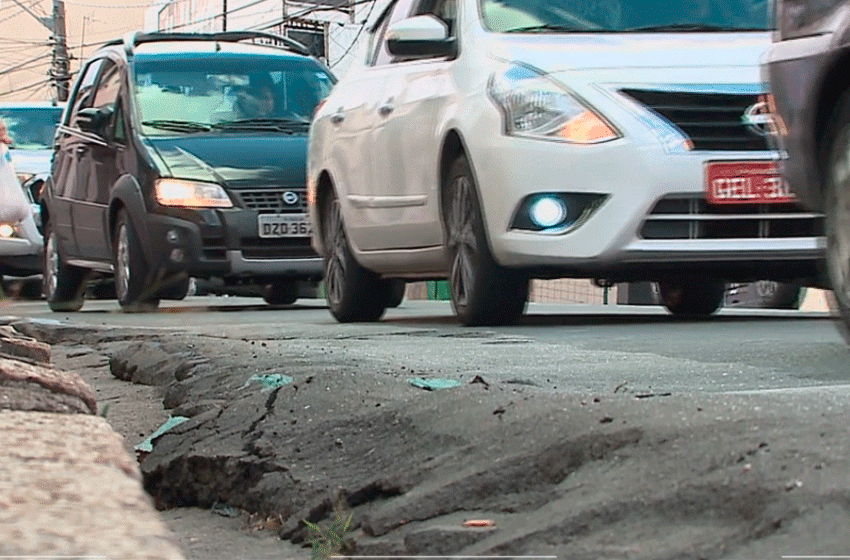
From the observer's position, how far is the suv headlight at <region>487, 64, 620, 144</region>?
648 cm

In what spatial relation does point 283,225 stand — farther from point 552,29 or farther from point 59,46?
point 59,46

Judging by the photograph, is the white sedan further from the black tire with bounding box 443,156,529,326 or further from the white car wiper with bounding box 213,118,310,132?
the white car wiper with bounding box 213,118,310,132

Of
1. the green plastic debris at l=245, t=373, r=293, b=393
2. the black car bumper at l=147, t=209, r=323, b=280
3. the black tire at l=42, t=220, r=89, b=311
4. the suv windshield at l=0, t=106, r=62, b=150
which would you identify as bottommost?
the black tire at l=42, t=220, r=89, b=311

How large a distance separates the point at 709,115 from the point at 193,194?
4473 mm

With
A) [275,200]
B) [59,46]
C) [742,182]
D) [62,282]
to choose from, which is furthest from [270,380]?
[59,46]

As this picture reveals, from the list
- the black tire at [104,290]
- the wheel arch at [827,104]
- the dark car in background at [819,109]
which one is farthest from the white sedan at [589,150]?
the black tire at [104,290]

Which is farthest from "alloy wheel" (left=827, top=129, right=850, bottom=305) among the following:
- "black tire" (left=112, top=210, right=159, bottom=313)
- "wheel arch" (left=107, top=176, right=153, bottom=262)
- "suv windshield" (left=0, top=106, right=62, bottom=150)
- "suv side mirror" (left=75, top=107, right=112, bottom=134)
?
"suv windshield" (left=0, top=106, right=62, bottom=150)

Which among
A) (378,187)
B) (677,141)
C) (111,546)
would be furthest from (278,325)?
(111,546)

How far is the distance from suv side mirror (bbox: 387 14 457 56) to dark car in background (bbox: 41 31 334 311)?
3.31m

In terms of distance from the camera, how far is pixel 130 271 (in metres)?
10.6

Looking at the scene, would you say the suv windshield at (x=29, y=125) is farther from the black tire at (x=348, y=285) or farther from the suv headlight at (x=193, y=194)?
the black tire at (x=348, y=285)

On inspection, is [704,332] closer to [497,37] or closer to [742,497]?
[497,37]

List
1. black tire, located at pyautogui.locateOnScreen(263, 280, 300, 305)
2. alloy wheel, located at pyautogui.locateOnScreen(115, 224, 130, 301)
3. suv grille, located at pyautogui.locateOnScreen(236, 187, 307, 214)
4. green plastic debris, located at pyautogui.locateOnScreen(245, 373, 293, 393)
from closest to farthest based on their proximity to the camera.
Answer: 1. green plastic debris, located at pyautogui.locateOnScreen(245, 373, 293, 393)
2. suv grille, located at pyautogui.locateOnScreen(236, 187, 307, 214)
3. alloy wheel, located at pyautogui.locateOnScreen(115, 224, 130, 301)
4. black tire, located at pyautogui.locateOnScreen(263, 280, 300, 305)

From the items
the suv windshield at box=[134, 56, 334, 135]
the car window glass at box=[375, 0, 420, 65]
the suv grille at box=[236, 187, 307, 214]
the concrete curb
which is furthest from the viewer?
the suv windshield at box=[134, 56, 334, 135]
